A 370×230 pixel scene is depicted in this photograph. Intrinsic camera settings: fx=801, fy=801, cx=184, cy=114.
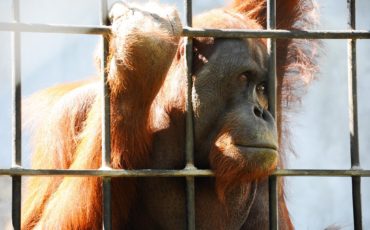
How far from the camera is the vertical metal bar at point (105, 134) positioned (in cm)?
265

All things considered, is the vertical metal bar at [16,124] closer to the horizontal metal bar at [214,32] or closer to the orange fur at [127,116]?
the horizontal metal bar at [214,32]

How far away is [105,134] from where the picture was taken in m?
2.69

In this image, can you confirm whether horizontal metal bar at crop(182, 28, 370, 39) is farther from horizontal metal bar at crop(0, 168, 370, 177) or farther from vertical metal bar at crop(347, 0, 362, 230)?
horizontal metal bar at crop(0, 168, 370, 177)

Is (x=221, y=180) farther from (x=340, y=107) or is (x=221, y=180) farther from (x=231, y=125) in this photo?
(x=340, y=107)

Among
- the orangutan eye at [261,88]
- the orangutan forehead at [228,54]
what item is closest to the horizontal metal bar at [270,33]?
the orangutan forehead at [228,54]

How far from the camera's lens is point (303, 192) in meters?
6.51

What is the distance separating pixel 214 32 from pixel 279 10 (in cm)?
105

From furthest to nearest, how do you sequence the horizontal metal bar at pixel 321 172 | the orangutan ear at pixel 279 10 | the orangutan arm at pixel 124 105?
the orangutan ear at pixel 279 10
the horizontal metal bar at pixel 321 172
the orangutan arm at pixel 124 105

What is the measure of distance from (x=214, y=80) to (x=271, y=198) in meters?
0.63

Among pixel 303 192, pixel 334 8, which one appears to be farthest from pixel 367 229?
pixel 334 8

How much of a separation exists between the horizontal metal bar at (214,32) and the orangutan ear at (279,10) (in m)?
0.84

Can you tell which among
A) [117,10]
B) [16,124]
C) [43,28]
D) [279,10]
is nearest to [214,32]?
[117,10]

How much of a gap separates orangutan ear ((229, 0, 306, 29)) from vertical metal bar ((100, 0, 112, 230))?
1.12 meters

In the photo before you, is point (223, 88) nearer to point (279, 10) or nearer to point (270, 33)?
point (270, 33)
